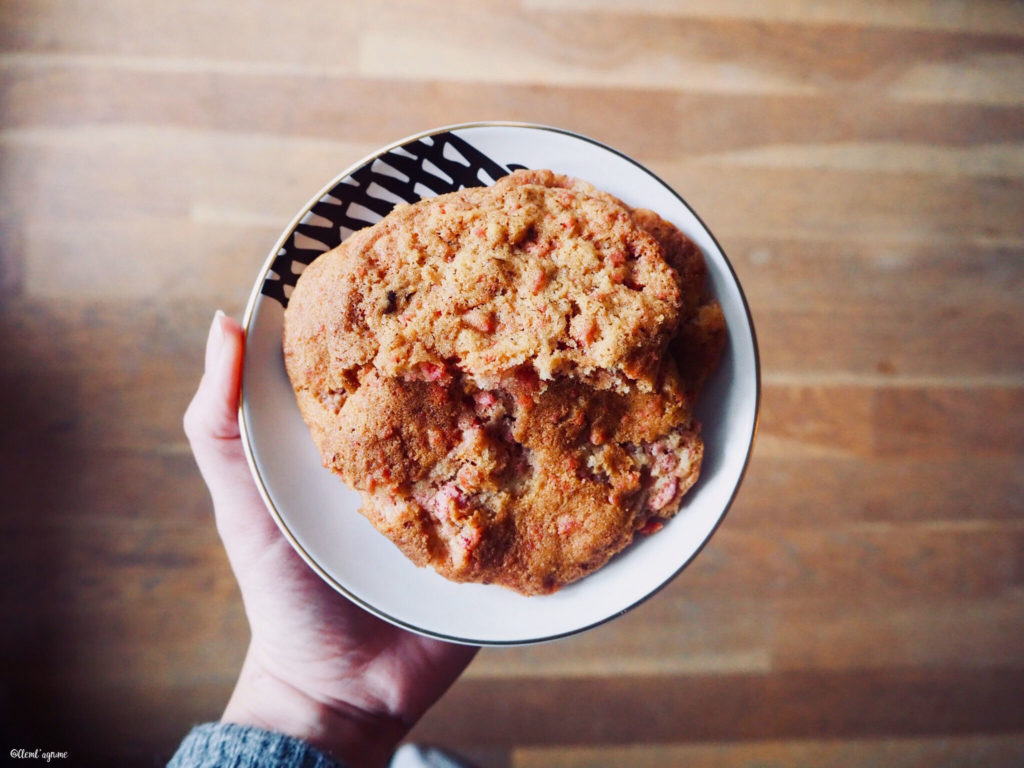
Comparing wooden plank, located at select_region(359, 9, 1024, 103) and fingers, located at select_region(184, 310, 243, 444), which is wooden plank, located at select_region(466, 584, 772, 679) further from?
wooden plank, located at select_region(359, 9, 1024, 103)

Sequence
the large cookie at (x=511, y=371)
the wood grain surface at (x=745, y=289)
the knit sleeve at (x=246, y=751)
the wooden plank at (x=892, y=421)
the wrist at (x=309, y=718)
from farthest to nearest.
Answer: the wooden plank at (x=892, y=421), the wood grain surface at (x=745, y=289), the wrist at (x=309, y=718), the knit sleeve at (x=246, y=751), the large cookie at (x=511, y=371)

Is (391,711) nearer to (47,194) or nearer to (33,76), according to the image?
(47,194)

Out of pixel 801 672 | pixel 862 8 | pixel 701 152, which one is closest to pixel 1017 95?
pixel 862 8

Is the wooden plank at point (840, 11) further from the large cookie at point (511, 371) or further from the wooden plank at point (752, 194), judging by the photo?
the large cookie at point (511, 371)

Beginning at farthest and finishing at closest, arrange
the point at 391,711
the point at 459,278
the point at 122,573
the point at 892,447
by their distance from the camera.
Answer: the point at 892,447 < the point at 122,573 < the point at 391,711 < the point at 459,278

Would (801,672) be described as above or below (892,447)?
below

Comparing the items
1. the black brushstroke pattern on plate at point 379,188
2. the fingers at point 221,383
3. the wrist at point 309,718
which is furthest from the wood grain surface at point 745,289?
the black brushstroke pattern on plate at point 379,188

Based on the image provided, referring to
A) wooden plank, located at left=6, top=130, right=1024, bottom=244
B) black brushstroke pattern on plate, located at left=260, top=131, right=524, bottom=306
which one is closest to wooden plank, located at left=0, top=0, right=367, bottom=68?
wooden plank, located at left=6, top=130, right=1024, bottom=244
